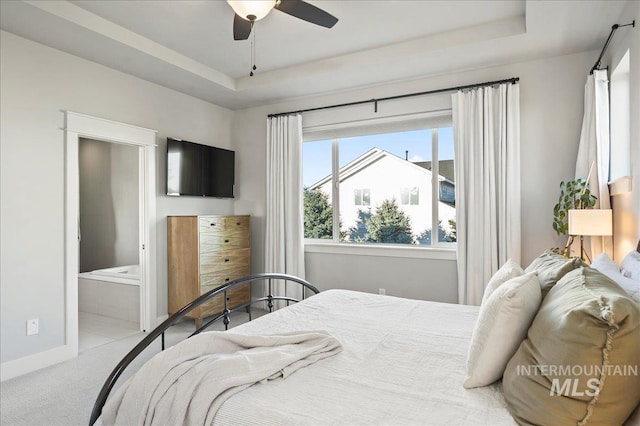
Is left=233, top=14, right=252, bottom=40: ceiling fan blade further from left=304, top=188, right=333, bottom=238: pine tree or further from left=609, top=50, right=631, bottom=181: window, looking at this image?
left=609, top=50, right=631, bottom=181: window

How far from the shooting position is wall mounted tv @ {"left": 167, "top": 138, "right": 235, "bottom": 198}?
422 centimetres

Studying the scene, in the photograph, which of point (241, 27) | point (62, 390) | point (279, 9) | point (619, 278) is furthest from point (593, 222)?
point (62, 390)

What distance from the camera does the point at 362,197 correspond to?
4469 millimetres

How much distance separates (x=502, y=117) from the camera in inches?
137

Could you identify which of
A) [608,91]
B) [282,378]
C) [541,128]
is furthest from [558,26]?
[282,378]

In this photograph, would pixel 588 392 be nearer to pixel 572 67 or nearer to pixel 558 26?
pixel 558 26

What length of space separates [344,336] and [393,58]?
2.71m

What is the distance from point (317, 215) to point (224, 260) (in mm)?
1285

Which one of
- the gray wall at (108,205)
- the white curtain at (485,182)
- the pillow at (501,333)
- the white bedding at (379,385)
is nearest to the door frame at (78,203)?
the gray wall at (108,205)

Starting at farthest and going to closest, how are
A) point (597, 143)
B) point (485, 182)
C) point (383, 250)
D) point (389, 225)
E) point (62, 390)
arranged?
point (389, 225) → point (383, 250) → point (485, 182) → point (597, 143) → point (62, 390)

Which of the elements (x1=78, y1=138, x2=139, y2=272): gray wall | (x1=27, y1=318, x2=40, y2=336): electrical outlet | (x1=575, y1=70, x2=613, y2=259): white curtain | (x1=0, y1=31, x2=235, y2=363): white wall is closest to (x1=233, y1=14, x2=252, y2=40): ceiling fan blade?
(x1=0, y1=31, x2=235, y2=363): white wall

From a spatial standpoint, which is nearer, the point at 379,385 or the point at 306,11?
the point at 379,385

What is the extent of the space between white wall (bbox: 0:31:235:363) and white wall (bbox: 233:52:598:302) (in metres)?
1.90

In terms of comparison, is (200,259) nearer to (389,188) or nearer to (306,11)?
(389,188)
